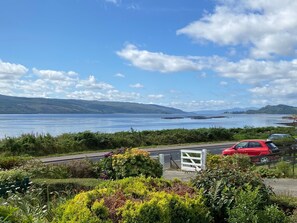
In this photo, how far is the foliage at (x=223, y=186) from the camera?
6.94 m

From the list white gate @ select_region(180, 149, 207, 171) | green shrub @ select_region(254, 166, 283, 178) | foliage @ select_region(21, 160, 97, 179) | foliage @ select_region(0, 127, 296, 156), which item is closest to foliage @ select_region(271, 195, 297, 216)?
foliage @ select_region(21, 160, 97, 179)

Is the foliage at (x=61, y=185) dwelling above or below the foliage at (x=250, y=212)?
below

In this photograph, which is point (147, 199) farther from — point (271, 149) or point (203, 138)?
point (203, 138)

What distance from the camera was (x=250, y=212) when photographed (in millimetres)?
6289

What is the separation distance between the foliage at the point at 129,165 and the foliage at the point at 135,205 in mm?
4864

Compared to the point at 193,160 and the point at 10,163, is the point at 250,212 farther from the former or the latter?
the point at 193,160

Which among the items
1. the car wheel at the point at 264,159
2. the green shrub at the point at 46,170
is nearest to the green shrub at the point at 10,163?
the green shrub at the point at 46,170

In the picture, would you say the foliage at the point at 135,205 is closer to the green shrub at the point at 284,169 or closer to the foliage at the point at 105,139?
the green shrub at the point at 284,169

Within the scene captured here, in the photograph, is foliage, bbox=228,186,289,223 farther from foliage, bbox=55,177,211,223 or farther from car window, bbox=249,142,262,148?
car window, bbox=249,142,262,148

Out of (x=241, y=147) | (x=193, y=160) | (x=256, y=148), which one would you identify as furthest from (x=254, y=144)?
(x=193, y=160)

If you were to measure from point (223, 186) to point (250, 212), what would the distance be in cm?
91

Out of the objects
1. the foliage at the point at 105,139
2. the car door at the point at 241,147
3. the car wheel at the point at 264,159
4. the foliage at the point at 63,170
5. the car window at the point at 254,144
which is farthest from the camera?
the foliage at the point at 105,139

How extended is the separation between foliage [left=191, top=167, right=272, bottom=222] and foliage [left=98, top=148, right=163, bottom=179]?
4.50 m

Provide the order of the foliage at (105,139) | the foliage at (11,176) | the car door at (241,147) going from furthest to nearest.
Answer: the foliage at (105,139)
the car door at (241,147)
the foliage at (11,176)
